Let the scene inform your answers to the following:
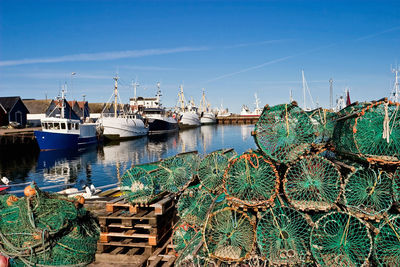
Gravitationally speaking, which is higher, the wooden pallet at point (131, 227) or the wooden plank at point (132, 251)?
the wooden pallet at point (131, 227)

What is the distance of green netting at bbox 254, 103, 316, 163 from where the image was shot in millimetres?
5380

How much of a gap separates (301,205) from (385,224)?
1.21m

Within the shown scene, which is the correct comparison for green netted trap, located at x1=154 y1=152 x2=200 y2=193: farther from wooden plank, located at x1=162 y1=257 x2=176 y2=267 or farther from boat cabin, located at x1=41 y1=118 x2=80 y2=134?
boat cabin, located at x1=41 y1=118 x2=80 y2=134

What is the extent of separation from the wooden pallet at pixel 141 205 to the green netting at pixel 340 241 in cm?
289

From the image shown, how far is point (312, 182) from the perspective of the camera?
4.98 metres

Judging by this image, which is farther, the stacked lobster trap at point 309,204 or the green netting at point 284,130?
the green netting at point 284,130

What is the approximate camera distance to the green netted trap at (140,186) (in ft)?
21.2

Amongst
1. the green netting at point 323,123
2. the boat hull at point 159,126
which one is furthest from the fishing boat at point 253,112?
the green netting at point 323,123

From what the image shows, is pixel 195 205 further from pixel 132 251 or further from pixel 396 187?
pixel 396 187

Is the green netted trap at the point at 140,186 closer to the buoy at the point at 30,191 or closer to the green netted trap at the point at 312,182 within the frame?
the buoy at the point at 30,191

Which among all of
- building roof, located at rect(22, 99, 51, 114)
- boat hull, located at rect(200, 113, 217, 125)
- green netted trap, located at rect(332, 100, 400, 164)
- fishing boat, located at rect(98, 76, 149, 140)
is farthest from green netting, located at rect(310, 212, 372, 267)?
boat hull, located at rect(200, 113, 217, 125)

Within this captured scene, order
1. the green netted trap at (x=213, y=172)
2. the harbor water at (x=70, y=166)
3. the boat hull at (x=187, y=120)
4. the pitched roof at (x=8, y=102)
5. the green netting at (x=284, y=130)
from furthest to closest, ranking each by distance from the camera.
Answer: the boat hull at (x=187, y=120), the pitched roof at (x=8, y=102), the harbor water at (x=70, y=166), the green netted trap at (x=213, y=172), the green netting at (x=284, y=130)

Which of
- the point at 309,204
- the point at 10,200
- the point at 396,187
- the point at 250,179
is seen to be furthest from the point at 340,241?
the point at 10,200

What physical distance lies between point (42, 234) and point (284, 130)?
15.6 feet
